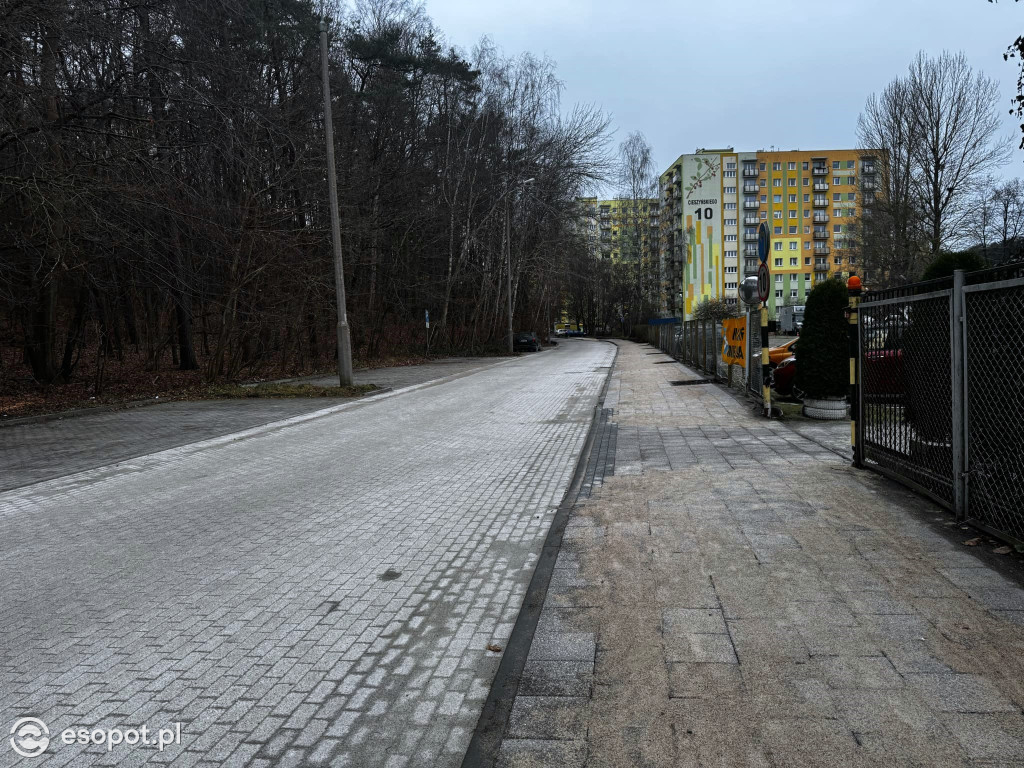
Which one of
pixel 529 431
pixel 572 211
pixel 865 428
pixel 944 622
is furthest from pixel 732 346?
pixel 572 211

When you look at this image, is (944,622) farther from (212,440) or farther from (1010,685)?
(212,440)

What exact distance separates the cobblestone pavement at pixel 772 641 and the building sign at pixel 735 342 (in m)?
8.90

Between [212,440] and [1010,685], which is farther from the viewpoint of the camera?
[212,440]

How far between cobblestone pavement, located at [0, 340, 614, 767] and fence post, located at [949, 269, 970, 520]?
3.00 meters

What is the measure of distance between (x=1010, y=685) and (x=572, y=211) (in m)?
39.2

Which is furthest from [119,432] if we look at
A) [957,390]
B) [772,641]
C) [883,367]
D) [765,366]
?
[957,390]

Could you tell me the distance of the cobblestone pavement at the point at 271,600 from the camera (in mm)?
2902

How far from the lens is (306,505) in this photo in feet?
21.7

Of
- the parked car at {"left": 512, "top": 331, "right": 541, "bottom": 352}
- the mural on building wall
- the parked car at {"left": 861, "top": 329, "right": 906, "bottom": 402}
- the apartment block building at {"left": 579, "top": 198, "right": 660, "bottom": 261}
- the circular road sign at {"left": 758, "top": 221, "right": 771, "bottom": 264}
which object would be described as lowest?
the parked car at {"left": 861, "top": 329, "right": 906, "bottom": 402}

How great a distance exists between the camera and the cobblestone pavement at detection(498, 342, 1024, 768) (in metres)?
2.64

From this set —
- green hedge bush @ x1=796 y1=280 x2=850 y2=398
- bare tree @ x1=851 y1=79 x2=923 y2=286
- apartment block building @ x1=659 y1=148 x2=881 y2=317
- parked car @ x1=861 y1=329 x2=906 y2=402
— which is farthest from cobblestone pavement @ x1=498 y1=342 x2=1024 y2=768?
apartment block building @ x1=659 y1=148 x2=881 y2=317

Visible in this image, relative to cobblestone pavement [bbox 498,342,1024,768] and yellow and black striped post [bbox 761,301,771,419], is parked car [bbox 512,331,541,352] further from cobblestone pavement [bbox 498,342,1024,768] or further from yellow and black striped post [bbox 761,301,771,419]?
cobblestone pavement [bbox 498,342,1024,768]

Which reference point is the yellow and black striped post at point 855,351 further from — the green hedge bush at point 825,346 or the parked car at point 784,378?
the parked car at point 784,378

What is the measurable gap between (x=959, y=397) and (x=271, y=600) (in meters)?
4.74
